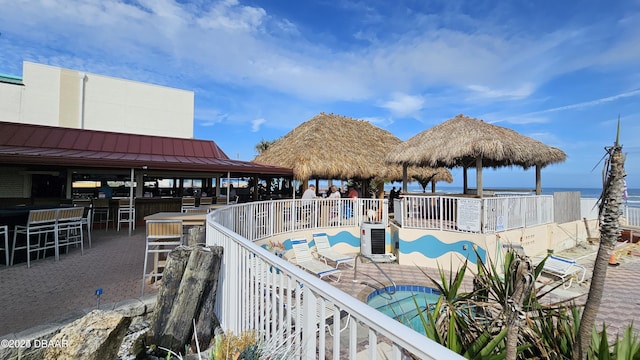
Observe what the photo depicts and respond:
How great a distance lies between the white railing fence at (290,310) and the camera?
42.9 inches

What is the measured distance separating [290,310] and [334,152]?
12409 millimetres

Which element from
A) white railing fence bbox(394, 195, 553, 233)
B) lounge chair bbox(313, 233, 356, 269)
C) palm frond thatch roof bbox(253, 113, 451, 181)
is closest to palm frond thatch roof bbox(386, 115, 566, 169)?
white railing fence bbox(394, 195, 553, 233)

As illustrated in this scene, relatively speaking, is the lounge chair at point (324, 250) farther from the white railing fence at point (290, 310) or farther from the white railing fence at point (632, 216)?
the white railing fence at point (632, 216)

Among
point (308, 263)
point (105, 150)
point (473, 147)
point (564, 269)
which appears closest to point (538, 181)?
point (473, 147)

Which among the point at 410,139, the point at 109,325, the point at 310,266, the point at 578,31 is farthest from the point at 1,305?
the point at 578,31

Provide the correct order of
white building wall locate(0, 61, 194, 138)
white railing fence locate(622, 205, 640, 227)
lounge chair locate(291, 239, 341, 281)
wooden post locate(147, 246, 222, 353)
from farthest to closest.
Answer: white building wall locate(0, 61, 194, 138), white railing fence locate(622, 205, 640, 227), lounge chair locate(291, 239, 341, 281), wooden post locate(147, 246, 222, 353)

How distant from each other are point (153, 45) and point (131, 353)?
17.1m

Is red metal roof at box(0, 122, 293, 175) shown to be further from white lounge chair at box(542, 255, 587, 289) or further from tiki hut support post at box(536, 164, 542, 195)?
tiki hut support post at box(536, 164, 542, 195)

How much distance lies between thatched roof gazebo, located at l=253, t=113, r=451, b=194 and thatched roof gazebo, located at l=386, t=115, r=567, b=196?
203 centimetres

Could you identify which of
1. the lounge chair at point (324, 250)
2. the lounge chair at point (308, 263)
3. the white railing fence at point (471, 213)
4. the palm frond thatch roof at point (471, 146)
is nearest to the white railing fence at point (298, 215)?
the lounge chair at point (324, 250)

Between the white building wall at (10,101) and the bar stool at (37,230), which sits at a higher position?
the white building wall at (10,101)

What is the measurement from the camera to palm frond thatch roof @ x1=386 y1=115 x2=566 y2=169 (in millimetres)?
10016

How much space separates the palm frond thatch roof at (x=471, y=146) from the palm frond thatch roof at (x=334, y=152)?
6.53 feet

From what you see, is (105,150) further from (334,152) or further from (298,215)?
(334,152)
